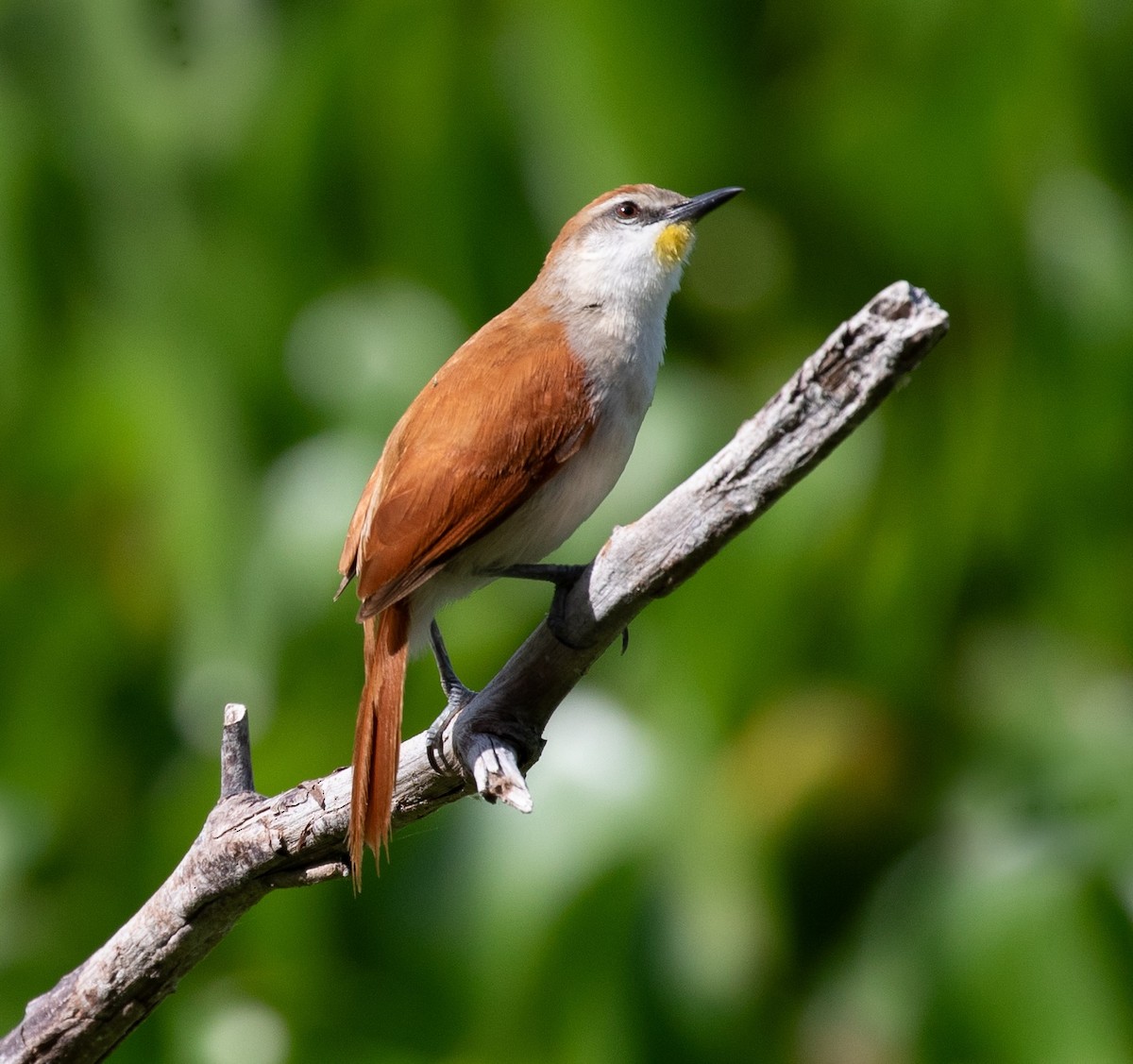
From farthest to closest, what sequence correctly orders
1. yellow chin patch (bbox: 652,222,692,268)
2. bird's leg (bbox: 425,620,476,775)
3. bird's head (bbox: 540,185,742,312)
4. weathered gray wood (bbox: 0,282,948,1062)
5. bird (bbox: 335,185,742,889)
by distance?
1. yellow chin patch (bbox: 652,222,692,268)
2. bird's head (bbox: 540,185,742,312)
3. bird (bbox: 335,185,742,889)
4. bird's leg (bbox: 425,620,476,775)
5. weathered gray wood (bbox: 0,282,948,1062)

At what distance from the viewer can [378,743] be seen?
2.76m

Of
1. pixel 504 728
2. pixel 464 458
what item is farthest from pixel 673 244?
pixel 504 728

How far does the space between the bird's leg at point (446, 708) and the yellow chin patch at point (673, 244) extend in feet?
4.06

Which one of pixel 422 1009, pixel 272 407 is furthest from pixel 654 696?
pixel 272 407

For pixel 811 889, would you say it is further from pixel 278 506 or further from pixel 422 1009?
pixel 278 506

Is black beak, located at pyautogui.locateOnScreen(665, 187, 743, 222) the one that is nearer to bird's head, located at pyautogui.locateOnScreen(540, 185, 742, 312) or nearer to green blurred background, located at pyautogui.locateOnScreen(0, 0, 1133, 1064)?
bird's head, located at pyautogui.locateOnScreen(540, 185, 742, 312)

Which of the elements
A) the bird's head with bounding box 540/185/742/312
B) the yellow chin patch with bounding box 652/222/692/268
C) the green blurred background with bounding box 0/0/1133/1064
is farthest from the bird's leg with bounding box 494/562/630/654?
the green blurred background with bounding box 0/0/1133/1064

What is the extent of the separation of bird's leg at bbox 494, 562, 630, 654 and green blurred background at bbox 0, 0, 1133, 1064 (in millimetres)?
1629

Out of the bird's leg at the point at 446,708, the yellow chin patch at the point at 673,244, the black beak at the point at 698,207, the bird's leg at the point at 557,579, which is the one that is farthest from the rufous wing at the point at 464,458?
the black beak at the point at 698,207

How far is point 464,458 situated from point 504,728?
706mm

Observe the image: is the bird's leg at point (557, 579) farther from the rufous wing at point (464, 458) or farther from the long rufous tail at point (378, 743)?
the long rufous tail at point (378, 743)

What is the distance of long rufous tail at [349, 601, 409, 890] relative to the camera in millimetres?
2658

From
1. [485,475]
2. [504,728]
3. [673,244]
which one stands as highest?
[673,244]

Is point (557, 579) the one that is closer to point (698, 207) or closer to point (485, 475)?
point (485, 475)
